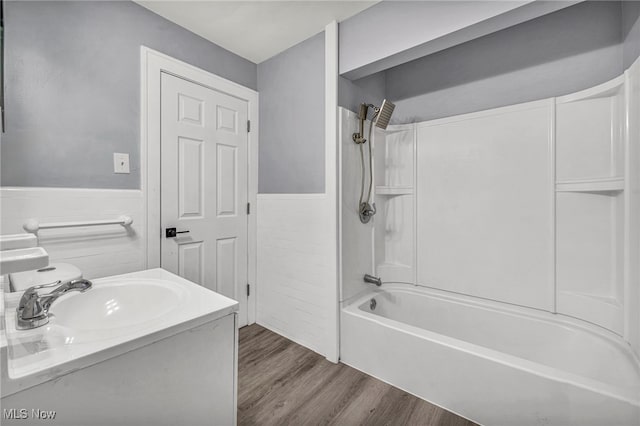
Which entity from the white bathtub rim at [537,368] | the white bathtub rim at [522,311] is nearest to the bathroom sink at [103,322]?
the white bathtub rim at [537,368]

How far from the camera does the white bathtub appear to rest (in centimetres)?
118

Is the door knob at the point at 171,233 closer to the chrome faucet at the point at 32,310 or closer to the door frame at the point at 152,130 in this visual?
the door frame at the point at 152,130

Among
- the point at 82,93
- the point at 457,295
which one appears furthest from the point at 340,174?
the point at 82,93

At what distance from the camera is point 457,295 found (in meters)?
2.10

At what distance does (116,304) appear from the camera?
48.7 inches

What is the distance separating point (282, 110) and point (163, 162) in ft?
3.12

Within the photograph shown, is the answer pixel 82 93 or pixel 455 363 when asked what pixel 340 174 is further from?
pixel 82 93

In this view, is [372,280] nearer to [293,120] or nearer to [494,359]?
[494,359]

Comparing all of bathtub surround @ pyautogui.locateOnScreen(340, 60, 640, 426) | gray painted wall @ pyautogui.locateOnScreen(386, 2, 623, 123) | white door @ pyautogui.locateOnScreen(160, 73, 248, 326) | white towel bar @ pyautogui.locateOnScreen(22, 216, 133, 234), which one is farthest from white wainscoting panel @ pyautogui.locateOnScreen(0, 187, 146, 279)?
gray painted wall @ pyautogui.locateOnScreen(386, 2, 623, 123)

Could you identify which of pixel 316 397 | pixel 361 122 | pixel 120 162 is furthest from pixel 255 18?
pixel 316 397

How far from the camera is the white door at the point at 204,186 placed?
1882 mm

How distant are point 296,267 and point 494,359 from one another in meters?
1.33

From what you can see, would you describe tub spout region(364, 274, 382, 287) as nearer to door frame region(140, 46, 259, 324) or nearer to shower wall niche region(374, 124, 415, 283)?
shower wall niche region(374, 124, 415, 283)

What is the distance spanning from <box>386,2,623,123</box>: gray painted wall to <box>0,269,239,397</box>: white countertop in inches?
81.9
